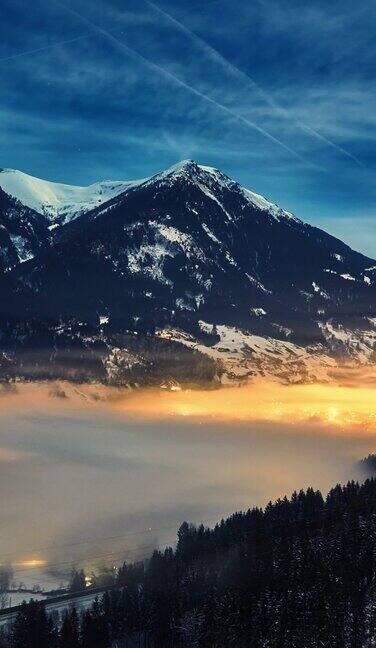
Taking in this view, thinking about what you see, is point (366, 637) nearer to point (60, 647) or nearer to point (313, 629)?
point (313, 629)

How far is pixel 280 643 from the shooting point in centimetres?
19400

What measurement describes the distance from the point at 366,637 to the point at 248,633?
2610 centimetres

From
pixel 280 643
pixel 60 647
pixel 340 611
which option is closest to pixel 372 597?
pixel 340 611

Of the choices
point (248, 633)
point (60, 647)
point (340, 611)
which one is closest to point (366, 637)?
point (340, 611)

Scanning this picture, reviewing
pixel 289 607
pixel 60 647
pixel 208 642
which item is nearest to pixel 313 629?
pixel 289 607

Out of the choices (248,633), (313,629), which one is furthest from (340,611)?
(248,633)

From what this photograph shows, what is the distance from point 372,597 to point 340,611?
7.92 m

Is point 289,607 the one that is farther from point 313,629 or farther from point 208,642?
point 208,642

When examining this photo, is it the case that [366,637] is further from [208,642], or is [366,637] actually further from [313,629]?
[208,642]

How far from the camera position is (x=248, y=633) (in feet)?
652

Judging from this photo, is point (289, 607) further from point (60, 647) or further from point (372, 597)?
point (60, 647)

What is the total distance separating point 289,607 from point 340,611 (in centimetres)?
1124

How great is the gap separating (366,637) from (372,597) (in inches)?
422

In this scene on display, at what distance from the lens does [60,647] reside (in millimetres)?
199750
